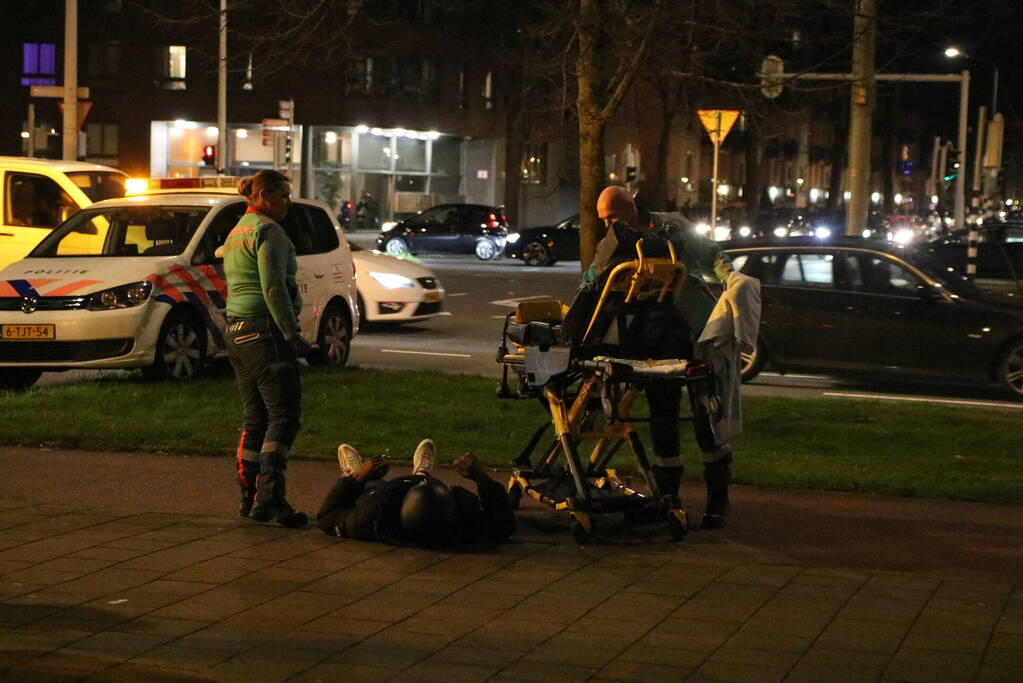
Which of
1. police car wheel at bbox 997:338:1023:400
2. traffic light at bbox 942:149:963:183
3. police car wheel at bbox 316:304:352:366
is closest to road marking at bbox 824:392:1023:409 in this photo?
police car wheel at bbox 997:338:1023:400

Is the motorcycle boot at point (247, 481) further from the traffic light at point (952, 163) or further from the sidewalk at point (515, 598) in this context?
the traffic light at point (952, 163)

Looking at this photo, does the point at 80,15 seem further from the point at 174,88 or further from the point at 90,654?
the point at 90,654

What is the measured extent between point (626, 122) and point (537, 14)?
55.8 feet

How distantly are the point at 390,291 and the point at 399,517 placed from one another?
13061mm

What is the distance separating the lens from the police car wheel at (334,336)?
1544 cm

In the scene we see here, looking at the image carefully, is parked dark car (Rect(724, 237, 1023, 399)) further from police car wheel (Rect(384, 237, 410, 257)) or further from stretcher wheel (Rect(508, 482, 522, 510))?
police car wheel (Rect(384, 237, 410, 257))

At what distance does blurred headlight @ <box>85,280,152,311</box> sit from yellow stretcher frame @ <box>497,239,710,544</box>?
617 centimetres

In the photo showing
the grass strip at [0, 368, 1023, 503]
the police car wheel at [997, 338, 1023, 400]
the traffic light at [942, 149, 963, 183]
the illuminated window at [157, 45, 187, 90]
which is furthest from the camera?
the illuminated window at [157, 45, 187, 90]

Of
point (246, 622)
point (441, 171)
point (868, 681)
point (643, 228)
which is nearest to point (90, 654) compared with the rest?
point (246, 622)

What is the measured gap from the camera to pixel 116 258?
13914mm

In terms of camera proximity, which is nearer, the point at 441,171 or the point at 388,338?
the point at 388,338

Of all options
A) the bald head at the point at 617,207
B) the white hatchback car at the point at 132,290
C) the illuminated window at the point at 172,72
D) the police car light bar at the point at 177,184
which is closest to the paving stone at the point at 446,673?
the bald head at the point at 617,207

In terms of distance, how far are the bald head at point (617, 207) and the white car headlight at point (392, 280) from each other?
1244 cm

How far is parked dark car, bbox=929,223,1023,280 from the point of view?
36.2 meters
